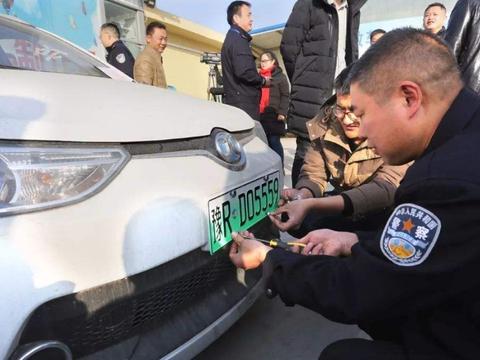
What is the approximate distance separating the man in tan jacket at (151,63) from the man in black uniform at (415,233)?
275cm

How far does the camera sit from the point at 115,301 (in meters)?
1.07

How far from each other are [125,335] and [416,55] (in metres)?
1.03

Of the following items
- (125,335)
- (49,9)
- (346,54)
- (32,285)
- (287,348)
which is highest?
(49,9)

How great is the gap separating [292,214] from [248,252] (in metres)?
0.49

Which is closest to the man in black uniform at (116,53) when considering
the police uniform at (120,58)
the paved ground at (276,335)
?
the police uniform at (120,58)

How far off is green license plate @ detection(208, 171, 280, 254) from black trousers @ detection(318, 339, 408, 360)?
0.46 meters

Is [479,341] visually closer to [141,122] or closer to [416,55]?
[416,55]

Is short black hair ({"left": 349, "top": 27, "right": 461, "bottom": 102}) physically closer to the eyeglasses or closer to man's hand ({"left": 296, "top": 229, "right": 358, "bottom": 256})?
man's hand ({"left": 296, "top": 229, "right": 358, "bottom": 256})

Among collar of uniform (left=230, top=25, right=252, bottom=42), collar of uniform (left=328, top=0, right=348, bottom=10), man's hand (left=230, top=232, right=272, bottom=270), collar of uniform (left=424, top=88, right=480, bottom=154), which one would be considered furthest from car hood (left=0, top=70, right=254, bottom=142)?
collar of uniform (left=230, top=25, right=252, bottom=42)

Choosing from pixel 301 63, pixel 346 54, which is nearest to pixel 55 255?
pixel 301 63

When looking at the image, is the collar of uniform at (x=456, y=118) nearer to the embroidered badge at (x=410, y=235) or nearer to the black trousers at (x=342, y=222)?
the embroidered badge at (x=410, y=235)

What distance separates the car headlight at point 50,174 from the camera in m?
0.96

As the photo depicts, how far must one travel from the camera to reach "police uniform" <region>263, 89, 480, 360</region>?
779mm

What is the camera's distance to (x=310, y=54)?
280cm
